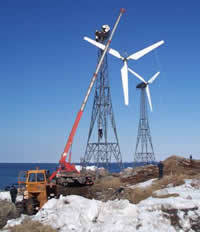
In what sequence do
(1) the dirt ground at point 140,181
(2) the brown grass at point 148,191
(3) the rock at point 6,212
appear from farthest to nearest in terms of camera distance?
(1) the dirt ground at point 140,181
(2) the brown grass at point 148,191
(3) the rock at point 6,212

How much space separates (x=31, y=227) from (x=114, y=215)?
4.13 metres

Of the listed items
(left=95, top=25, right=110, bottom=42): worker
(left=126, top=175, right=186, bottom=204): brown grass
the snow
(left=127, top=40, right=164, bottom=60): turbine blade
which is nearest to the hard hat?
(left=95, top=25, right=110, bottom=42): worker

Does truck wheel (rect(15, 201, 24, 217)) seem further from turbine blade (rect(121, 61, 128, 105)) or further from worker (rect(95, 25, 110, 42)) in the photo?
worker (rect(95, 25, 110, 42))

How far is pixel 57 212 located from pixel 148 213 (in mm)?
4717

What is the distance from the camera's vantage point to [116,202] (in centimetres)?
1512

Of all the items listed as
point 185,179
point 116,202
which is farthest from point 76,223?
point 185,179

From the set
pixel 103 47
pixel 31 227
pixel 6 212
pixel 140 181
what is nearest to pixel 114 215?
pixel 31 227

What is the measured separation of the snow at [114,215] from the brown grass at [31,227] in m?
0.47

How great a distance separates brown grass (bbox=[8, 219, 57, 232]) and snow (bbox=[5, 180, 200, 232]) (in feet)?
1.54

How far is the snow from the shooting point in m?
13.2

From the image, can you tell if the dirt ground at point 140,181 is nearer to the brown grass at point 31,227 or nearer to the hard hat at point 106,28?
the brown grass at point 31,227

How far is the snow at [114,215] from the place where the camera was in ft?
43.3

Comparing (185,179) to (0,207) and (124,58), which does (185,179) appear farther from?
(124,58)

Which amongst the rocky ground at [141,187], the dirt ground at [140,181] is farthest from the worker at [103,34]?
the dirt ground at [140,181]
